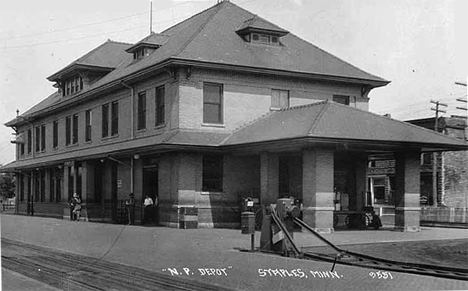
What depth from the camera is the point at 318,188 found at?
23.4 meters

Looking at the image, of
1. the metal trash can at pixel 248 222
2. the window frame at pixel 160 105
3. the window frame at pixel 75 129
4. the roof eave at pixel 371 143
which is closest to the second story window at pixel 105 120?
the window frame at pixel 75 129

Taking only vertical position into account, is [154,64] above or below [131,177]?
above

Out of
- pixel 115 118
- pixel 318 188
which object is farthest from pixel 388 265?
pixel 115 118

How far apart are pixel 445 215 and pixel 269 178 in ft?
49.9

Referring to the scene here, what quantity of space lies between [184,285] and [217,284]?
580 mm

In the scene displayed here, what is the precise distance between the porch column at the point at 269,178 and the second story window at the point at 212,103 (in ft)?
12.7

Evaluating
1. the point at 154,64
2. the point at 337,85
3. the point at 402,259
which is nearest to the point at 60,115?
the point at 154,64

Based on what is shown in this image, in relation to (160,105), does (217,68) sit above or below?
above

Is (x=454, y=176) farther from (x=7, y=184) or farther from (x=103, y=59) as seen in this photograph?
(x=7, y=184)

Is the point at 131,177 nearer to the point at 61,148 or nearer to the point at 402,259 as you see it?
the point at 61,148

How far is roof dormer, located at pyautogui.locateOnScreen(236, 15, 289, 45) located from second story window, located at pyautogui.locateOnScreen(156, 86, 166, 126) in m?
4.84

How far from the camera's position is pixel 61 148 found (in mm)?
42531

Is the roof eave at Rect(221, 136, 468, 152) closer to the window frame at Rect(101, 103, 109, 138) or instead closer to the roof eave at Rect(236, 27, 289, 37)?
the roof eave at Rect(236, 27, 289, 37)

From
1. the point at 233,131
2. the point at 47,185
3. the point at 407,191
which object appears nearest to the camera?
the point at 407,191
